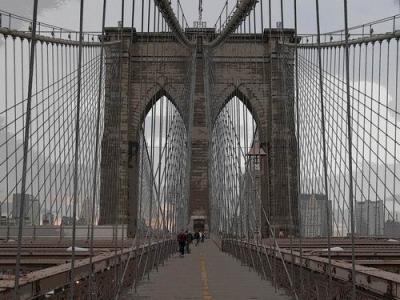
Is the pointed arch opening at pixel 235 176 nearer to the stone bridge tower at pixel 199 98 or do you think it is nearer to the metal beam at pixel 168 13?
the metal beam at pixel 168 13

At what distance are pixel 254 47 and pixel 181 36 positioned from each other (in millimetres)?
14711

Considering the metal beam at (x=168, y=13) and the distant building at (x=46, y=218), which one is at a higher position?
the metal beam at (x=168, y=13)

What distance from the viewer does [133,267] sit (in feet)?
29.1

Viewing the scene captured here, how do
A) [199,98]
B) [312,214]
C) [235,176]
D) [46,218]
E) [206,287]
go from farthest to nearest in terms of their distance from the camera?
[199,98] < [46,218] < [312,214] < [235,176] < [206,287]

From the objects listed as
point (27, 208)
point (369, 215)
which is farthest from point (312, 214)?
point (27, 208)

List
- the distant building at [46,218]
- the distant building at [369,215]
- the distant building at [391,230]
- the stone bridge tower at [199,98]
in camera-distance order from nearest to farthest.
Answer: the distant building at [369,215]
the distant building at [391,230]
the distant building at [46,218]
the stone bridge tower at [199,98]

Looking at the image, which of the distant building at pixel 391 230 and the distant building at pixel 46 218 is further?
the distant building at pixel 46 218

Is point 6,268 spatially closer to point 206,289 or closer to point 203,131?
point 206,289

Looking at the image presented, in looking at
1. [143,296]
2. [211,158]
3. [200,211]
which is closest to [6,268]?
[143,296]

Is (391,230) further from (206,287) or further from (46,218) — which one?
(46,218)

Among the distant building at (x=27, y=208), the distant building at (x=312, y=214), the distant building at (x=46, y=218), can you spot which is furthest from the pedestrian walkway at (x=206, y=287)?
the distant building at (x=46, y=218)

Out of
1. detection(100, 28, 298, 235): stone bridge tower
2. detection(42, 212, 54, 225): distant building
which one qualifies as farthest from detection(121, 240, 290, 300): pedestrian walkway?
detection(100, 28, 298, 235): stone bridge tower

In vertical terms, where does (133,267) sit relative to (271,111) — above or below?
below

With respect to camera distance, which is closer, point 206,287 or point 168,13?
point 206,287
